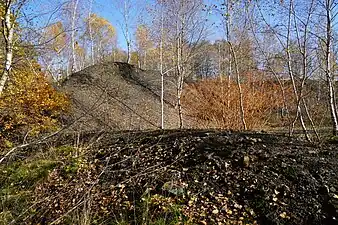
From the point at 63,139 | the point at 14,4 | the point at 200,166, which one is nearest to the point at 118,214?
the point at 200,166

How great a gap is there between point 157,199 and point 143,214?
0.25 meters

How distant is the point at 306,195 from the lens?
2898mm

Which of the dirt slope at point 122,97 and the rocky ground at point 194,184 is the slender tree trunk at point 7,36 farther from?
the dirt slope at point 122,97

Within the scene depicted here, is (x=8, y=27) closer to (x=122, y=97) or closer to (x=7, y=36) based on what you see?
(x=7, y=36)

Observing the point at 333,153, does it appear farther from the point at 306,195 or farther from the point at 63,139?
the point at 63,139

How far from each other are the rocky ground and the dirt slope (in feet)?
22.7

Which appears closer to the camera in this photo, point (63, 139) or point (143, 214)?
point (143, 214)

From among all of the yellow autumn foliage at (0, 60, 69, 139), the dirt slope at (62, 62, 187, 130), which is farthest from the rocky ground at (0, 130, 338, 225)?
the dirt slope at (62, 62, 187, 130)

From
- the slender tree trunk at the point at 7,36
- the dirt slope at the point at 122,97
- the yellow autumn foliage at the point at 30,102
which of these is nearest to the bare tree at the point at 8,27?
the slender tree trunk at the point at 7,36

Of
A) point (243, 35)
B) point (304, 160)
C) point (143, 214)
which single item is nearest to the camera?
point (143, 214)

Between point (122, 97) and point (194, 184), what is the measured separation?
12227 mm

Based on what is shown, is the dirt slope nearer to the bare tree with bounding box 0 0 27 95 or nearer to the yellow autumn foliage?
the yellow autumn foliage

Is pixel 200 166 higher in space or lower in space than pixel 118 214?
higher

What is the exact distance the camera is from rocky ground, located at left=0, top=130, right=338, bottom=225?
2773mm
